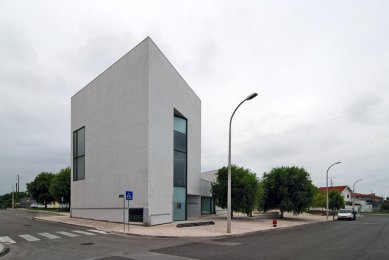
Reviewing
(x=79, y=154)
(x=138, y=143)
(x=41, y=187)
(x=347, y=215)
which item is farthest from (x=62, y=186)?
(x=347, y=215)

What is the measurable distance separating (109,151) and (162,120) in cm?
629

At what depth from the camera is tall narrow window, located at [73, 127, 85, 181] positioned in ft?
132

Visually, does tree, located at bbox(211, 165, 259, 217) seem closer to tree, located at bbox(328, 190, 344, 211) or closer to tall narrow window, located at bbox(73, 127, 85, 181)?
tall narrow window, located at bbox(73, 127, 85, 181)

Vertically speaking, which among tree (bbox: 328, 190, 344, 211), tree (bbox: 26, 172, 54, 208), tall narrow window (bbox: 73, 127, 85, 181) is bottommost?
tree (bbox: 328, 190, 344, 211)

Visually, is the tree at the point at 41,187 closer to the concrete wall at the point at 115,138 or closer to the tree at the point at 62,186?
the tree at the point at 62,186

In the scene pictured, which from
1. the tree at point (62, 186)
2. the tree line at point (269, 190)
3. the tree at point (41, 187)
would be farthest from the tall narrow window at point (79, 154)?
the tree at point (41, 187)

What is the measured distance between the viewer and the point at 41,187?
6900 cm

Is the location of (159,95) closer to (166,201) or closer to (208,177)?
(166,201)

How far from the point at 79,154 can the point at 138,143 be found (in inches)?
573

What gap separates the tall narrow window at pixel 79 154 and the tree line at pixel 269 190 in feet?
48.0

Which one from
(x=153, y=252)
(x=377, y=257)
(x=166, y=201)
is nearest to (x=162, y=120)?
(x=166, y=201)

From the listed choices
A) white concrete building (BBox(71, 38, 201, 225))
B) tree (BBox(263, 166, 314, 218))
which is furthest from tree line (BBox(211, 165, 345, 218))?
white concrete building (BBox(71, 38, 201, 225))

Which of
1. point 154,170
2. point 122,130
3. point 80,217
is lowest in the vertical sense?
point 80,217

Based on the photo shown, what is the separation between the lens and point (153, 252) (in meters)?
14.5
